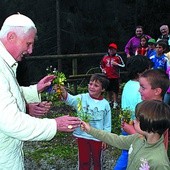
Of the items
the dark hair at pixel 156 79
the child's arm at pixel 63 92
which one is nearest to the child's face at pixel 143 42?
the child's arm at pixel 63 92

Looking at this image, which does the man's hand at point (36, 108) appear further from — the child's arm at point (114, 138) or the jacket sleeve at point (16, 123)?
the jacket sleeve at point (16, 123)

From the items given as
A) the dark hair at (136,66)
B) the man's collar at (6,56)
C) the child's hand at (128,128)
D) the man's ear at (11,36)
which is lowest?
the child's hand at (128,128)

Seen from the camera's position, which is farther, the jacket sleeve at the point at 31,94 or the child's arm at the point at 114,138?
the jacket sleeve at the point at 31,94

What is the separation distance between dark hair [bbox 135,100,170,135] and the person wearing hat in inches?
19.6

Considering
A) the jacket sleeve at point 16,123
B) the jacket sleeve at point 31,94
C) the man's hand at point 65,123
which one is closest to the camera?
the jacket sleeve at point 16,123

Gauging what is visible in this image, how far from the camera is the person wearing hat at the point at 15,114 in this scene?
2607 mm

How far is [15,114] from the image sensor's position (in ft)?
8.55

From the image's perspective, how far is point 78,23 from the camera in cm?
2288

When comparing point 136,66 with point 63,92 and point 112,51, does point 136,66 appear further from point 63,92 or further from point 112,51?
point 112,51

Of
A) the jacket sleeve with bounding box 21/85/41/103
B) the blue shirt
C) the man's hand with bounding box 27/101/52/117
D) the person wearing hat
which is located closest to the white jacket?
the person wearing hat

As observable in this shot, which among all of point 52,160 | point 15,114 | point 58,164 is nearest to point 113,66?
point 52,160

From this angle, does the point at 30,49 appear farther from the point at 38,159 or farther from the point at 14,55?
the point at 38,159

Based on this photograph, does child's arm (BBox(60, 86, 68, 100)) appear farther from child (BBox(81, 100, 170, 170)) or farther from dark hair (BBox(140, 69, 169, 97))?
child (BBox(81, 100, 170, 170))

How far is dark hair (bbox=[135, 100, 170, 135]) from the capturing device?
2.87m
